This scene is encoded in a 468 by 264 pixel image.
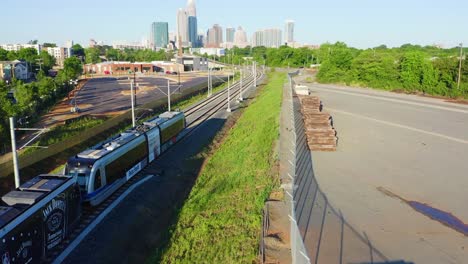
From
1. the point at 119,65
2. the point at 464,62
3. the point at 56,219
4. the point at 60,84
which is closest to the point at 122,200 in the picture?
the point at 56,219

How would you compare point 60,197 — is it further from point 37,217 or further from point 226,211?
point 226,211

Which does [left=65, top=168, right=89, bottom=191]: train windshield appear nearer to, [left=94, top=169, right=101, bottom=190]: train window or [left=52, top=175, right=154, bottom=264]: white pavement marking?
[left=94, top=169, right=101, bottom=190]: train window

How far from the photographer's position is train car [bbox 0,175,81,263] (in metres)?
12.4

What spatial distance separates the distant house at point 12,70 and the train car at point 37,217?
91542mm

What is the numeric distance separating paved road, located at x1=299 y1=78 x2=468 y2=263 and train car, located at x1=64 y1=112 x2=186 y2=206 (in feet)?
34.7

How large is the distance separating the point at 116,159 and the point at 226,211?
7.44 meters

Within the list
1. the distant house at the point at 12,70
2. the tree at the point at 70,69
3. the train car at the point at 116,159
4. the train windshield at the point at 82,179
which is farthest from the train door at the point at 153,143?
the distant house at the point at 12,70

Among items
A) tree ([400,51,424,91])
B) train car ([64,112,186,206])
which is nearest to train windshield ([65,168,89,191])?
train car ([64,112,186,206])

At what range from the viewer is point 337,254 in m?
12.1

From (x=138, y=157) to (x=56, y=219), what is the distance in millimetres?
9507

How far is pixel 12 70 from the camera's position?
9719 cm

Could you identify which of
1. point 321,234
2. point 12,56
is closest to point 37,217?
point 321,234

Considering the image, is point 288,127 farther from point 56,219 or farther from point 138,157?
point 56,219

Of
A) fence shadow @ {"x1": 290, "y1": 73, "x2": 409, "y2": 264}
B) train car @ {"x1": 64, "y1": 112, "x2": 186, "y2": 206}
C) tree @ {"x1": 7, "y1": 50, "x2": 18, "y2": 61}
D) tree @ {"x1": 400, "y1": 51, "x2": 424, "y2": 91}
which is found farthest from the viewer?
tree @ {"x1": 7, "y1": 50, "x2": 18, "y2": 61}
